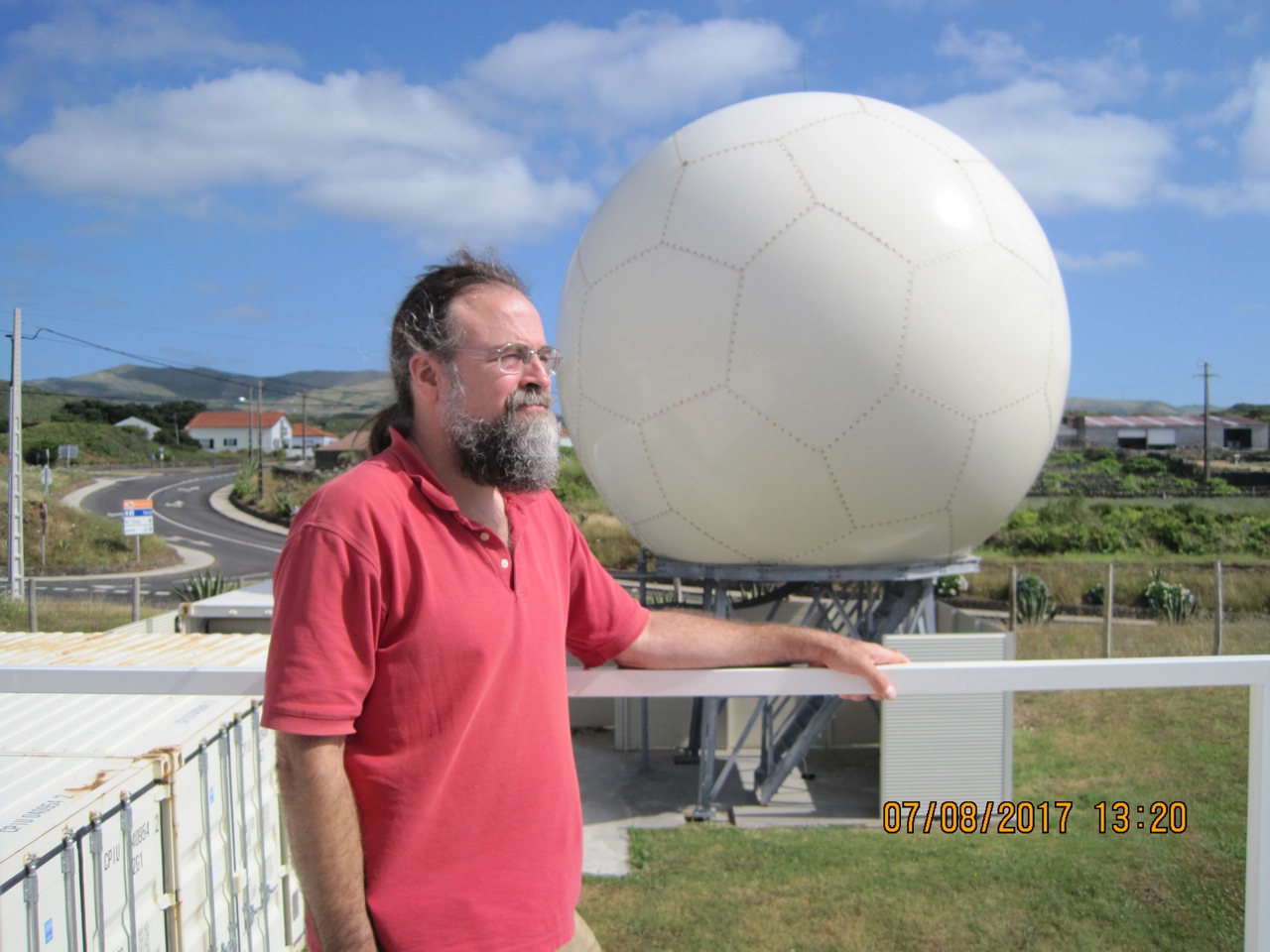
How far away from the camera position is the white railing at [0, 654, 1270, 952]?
67.0 inches

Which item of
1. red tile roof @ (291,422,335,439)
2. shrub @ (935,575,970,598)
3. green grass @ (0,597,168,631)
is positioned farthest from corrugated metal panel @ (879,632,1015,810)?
red tile roof @ (291,422,335,439)

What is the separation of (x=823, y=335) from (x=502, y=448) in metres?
4.01

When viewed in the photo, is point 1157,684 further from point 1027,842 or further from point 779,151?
point 1027,842

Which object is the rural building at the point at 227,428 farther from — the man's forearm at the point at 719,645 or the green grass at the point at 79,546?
the man's forearm at the point at 719,645

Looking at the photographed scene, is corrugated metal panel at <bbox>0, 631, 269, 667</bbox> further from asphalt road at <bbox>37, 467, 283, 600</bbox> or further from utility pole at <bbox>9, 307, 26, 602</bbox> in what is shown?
asphalt road at <bbox>37, 467, 283, 600</bbox>

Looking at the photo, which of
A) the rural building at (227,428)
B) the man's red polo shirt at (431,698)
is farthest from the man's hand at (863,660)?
the rural building at (227,428)

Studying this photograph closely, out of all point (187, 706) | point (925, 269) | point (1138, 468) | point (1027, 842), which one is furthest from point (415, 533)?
point (1138, 468)

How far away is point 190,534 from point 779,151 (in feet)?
103

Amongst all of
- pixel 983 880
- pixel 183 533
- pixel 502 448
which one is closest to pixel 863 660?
pixel 502 448

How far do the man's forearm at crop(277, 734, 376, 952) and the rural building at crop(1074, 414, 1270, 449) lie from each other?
63.5m

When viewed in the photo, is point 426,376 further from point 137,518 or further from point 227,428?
point 227,428

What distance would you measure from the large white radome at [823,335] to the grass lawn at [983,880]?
194 centimetres

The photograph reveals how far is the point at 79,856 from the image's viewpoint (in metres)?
2.76

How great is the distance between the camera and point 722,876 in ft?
19.8
